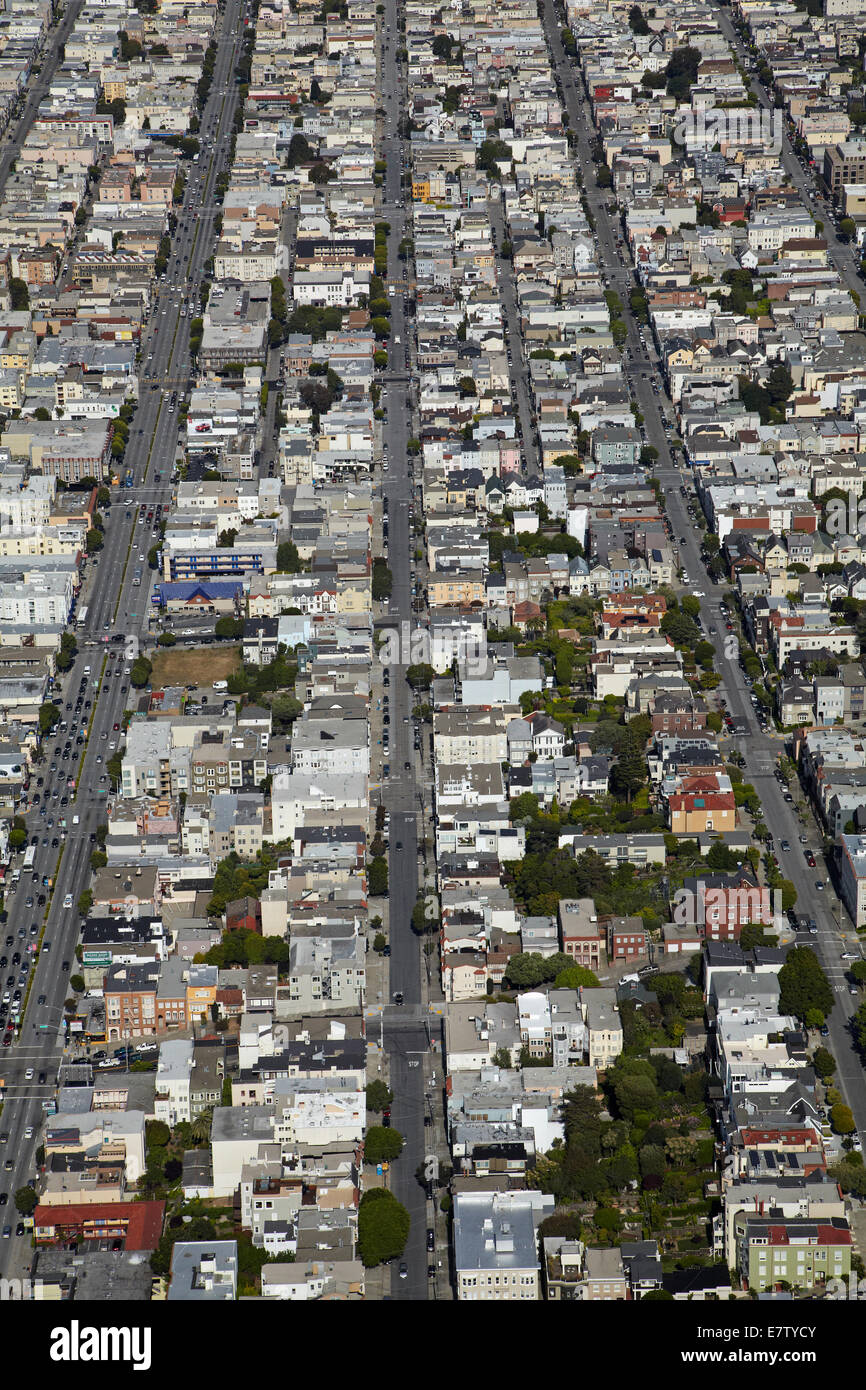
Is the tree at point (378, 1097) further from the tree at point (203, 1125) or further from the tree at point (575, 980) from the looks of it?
the tree at point (575, 980)

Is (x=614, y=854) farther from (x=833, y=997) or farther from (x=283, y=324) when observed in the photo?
(x=283, y=324)

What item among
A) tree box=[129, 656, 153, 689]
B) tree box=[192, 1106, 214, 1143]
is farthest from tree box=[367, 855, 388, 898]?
tree box=[129, 656, 153, 689]

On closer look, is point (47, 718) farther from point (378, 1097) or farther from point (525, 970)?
point (378, 1097)

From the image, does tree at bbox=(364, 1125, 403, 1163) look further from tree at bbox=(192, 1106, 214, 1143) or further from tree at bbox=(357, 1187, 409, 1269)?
tree at bbox=(192, 1106, 214, 1143)

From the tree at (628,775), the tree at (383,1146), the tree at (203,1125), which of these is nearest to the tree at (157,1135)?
the tree at (203,1125)
